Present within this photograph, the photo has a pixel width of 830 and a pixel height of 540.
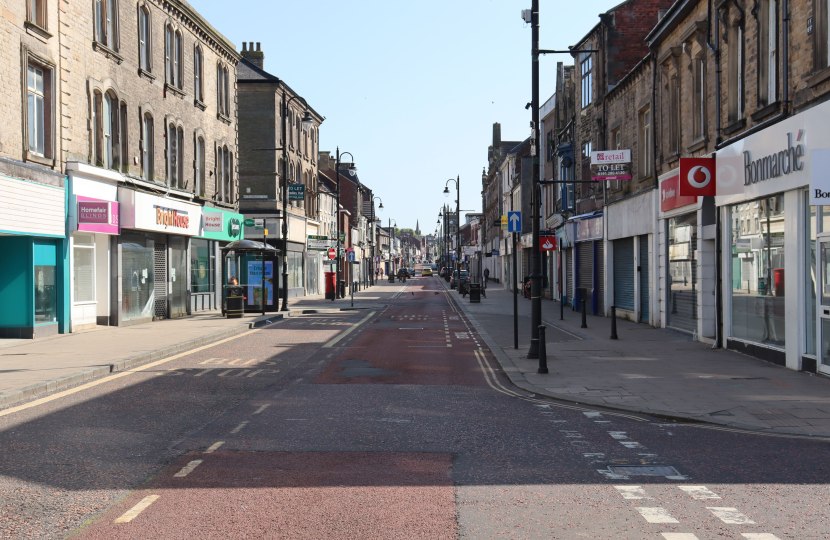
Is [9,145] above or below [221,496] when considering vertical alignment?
above

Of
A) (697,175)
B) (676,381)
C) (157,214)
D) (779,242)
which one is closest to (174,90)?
(157,214)

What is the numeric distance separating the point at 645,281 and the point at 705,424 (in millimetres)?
15703

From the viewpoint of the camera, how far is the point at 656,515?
17.3 ft

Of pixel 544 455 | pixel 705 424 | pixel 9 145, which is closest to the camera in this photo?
pixel 544 455

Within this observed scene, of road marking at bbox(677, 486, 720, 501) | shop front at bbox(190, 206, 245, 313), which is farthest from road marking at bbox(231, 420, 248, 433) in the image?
shop front at bbox(190, 206, 245, 313)

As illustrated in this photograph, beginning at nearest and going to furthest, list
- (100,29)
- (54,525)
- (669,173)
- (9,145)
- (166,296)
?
(54,525) → (9,145) → (669,173) → (100,29) → (166,296)

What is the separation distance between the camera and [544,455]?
7.12 meters

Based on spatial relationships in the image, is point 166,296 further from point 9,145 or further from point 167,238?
point 9,145

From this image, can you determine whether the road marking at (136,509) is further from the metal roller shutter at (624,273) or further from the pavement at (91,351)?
the metal roller shutter at (624,273)

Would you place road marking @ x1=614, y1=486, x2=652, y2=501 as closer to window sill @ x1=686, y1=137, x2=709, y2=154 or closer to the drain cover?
the drain cover

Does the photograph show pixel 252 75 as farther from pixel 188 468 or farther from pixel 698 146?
pixel 188 468

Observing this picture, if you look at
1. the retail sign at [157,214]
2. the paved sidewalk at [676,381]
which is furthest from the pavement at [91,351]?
the paved sidewalk at [676,381]

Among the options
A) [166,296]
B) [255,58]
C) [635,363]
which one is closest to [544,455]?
[635,363]

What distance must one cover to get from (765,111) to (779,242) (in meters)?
2.57
